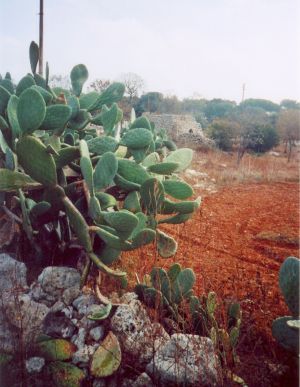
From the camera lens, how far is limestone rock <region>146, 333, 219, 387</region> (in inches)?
53.8

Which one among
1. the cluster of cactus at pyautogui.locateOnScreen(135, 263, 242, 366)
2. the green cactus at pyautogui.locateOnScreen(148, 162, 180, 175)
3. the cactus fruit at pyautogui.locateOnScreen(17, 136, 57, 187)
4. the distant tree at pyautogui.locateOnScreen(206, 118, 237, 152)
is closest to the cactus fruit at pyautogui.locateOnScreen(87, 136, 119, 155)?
the green cactus at pyautogui.locateOnScreen(148, 162, 180, 175)

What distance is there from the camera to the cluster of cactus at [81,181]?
1626 mm

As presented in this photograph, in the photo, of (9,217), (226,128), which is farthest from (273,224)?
(226,128)

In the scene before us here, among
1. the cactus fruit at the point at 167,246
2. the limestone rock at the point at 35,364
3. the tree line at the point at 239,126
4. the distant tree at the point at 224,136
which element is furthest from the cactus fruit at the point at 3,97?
the distant tree at the point at 224,136

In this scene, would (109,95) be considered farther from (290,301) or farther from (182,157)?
(290,301)

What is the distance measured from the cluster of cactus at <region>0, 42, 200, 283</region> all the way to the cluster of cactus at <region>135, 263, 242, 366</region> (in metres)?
0.15

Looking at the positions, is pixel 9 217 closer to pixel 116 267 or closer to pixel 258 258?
pixel 116 267

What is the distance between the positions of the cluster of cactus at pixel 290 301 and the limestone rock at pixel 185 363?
0.25 metres

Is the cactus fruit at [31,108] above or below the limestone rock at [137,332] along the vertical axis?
above

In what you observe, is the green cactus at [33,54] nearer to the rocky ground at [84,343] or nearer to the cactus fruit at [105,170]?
the cactus fruit at [105,170]

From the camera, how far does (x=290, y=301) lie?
1377 mm

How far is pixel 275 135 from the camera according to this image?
16.5 metres

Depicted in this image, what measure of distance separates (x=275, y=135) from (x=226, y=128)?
225 cm

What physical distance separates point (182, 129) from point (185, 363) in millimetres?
15596
